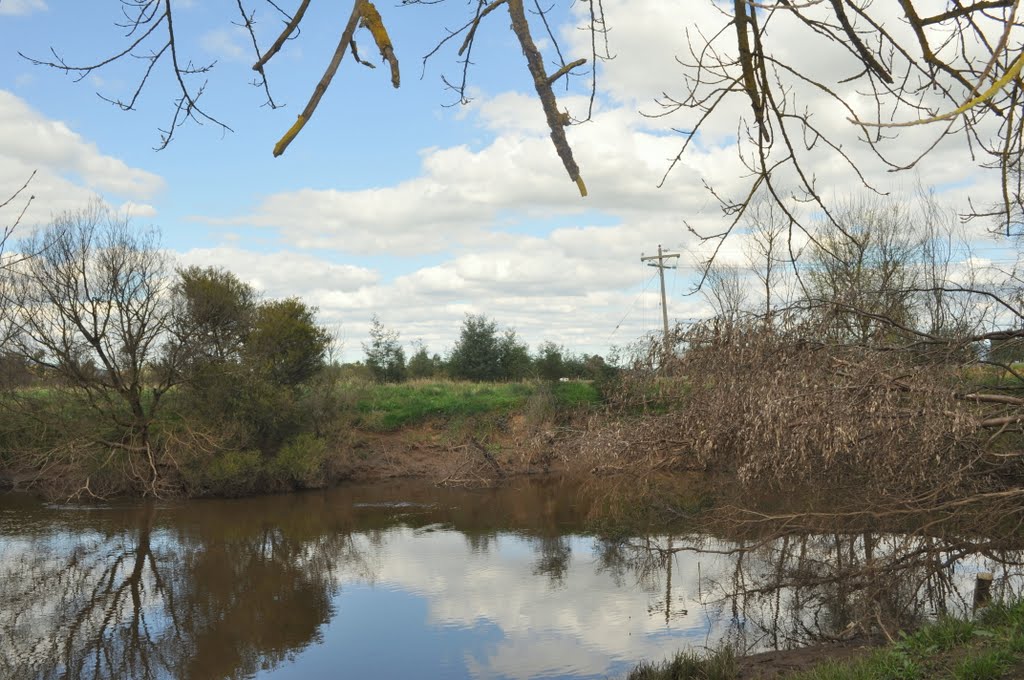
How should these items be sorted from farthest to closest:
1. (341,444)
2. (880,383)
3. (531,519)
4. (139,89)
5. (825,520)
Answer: (341,444)
(531,519)
(825,520)
(880,383)
(139,89)

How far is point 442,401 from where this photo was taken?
27.5 m

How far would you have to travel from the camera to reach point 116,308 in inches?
810

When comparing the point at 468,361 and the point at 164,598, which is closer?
the point at 164,598

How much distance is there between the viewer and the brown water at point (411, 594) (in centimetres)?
909

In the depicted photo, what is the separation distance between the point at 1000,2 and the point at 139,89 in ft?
9.12

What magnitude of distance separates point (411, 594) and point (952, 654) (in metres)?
7.87

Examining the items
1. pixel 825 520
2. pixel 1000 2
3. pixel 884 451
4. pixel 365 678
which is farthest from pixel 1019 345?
pixel 365 678

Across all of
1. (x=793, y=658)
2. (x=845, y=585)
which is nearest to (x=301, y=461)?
(x=793, y=658)

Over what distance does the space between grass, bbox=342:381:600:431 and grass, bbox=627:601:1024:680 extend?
1901cm

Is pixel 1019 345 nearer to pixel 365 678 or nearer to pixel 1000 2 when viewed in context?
pixel 1000 2

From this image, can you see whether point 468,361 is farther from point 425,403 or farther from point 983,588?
point 983,588

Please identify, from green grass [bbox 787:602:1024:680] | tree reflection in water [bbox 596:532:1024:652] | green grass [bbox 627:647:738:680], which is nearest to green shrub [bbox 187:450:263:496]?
tree reflection in water [bbox 596:532:1024:652]

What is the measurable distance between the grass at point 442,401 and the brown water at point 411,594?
26.9ft

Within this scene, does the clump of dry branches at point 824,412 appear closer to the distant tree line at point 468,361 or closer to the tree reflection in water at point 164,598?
the tree reflection in water at point 164,598
